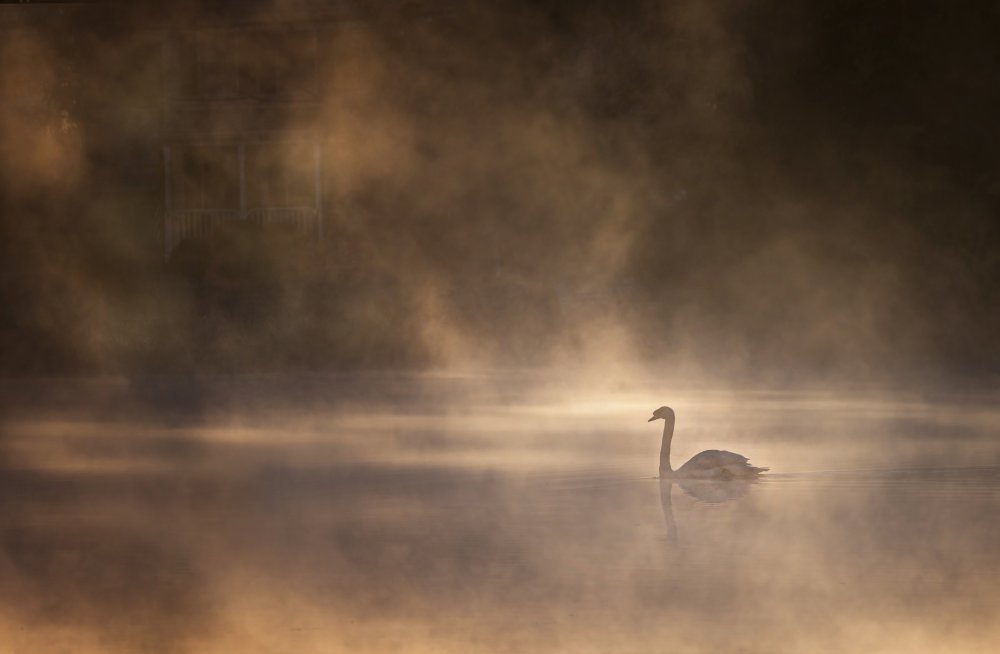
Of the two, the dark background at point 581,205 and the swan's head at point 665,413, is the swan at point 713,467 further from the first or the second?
the dark background at point 581,205

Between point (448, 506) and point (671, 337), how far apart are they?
1754 centimetres

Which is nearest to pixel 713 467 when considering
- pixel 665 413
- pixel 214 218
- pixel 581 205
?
pixel 665 413

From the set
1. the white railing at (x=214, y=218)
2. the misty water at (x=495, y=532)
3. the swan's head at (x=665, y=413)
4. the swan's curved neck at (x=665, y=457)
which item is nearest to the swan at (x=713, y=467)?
the swan's curved neck at (x=665, y=457)

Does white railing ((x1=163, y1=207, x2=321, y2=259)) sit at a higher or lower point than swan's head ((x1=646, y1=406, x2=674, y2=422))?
higher

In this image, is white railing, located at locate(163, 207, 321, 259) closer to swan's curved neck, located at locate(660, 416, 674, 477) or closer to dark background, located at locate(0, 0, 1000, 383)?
dark background, located at locate(0, 0, 1000, 383)

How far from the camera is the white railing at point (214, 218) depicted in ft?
121

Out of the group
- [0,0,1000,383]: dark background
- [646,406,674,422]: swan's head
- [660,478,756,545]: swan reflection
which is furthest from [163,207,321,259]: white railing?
[660,478,756,545]: swan reflection

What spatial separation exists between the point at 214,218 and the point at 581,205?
811cm

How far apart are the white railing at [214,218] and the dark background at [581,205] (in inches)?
19.9

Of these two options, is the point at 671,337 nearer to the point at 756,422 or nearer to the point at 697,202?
the point at 697,202

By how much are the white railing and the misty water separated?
1852 centimetres

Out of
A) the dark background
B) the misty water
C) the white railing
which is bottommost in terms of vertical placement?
the misty water

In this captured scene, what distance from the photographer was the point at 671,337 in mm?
28703

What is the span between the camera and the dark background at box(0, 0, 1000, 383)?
2731cm
